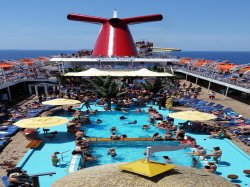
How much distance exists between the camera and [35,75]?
24.0 m

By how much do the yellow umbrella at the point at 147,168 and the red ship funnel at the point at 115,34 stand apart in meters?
26.9

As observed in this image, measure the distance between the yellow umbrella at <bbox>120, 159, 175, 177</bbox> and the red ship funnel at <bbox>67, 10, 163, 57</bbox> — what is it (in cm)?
2689

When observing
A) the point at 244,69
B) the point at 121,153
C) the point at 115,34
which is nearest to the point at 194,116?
the point at 121,153

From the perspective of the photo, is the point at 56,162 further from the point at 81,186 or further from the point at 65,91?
the point at 65,91

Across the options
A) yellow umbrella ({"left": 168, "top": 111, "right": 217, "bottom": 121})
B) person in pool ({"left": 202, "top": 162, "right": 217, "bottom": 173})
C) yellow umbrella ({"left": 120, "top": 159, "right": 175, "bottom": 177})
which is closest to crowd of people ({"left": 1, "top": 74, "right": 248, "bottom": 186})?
person in pool ({"left": 202, "top": 162, "right": 217, "bottom": 173})

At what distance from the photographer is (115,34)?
3086cm

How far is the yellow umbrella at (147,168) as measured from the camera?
4152 millimetres

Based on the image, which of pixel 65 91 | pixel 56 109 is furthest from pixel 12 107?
pixel 65 91

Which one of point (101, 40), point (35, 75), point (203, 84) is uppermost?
point (101, 40)

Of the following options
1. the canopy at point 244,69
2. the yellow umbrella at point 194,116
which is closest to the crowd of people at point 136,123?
the yellow umbrella at point 194,116

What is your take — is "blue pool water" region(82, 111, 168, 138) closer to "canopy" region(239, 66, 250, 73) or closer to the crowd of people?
the crowd of people

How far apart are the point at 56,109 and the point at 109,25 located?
17151mm

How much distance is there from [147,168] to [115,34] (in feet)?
91.5

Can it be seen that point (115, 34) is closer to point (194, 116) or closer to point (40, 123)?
point (194, 116)
